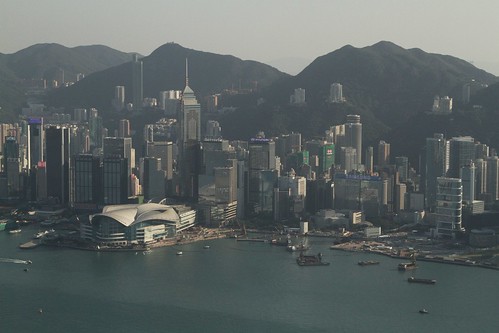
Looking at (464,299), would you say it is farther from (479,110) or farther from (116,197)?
(479,110)

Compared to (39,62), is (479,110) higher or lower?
lower

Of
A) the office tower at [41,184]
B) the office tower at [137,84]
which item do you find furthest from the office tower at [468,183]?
the office tower at [137,84]

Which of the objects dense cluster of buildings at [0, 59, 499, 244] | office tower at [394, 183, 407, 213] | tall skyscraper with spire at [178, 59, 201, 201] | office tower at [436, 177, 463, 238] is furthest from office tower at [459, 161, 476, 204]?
tall skyscraper with spire at [178, 59, 201, 201]

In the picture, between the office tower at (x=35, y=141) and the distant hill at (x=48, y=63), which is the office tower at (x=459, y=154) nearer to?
the office tower at (x=35, y=141)

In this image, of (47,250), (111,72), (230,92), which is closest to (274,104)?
(230,92)

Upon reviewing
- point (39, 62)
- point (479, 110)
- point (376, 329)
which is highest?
point (39, 62)
